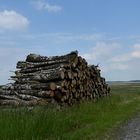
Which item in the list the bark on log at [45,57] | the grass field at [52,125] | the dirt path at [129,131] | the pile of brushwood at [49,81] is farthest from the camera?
the bark on log at [45,57]

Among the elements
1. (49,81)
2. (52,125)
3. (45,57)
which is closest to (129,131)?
(52,125)

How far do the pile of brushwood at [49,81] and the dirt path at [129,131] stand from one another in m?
4.54

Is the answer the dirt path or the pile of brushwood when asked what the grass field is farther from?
the pile of brushwood

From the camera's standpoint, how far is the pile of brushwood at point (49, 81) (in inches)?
864

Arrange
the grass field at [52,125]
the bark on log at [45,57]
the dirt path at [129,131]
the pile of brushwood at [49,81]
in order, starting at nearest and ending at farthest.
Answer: the grass field at [52,125]
the dirt path at [129,131]
the pile of brushwood at [49,81]
the bark on log at [45,57]

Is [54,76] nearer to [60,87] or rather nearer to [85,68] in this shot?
[60,87]

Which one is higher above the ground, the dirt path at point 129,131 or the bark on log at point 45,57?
the bark on log at point 45,57

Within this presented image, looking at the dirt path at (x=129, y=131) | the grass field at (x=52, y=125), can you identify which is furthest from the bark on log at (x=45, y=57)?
the dirt path at (x=129, y=131)

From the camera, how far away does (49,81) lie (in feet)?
75.0

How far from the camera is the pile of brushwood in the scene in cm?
2194

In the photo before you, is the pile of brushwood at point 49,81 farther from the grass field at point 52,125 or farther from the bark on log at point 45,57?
the grass field at point 52,125

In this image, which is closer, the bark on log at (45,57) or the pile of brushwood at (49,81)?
the pile of brushwood at (49,81)

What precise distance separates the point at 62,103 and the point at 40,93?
3.78ft

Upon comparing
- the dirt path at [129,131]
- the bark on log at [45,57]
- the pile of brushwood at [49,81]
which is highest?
the bark on log at [45,57]
